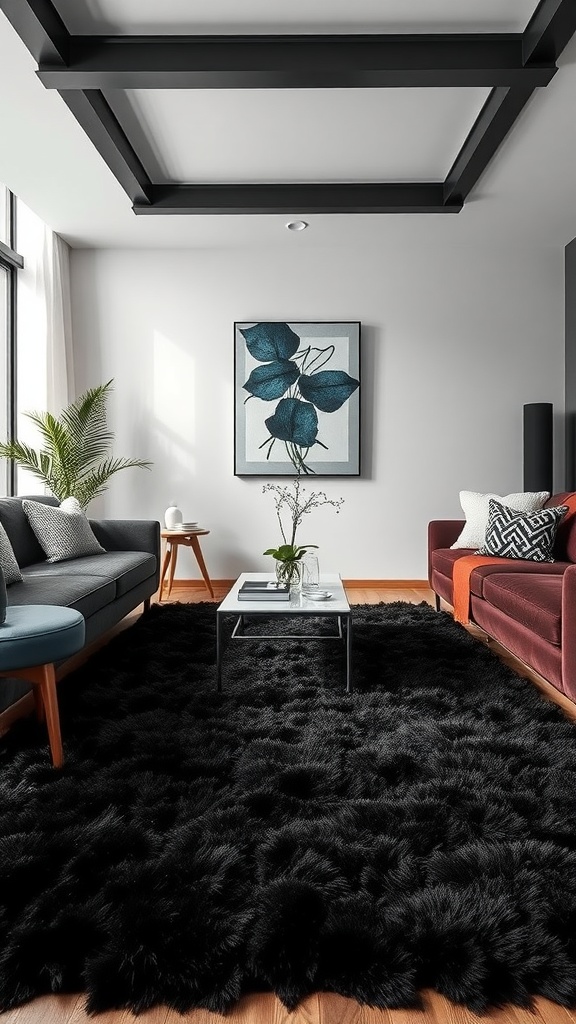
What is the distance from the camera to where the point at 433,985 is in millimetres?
1275

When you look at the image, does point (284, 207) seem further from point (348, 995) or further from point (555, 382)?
point (348, 995)

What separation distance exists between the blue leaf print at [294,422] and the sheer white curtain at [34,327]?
1.76 meters

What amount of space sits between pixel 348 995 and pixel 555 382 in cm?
532

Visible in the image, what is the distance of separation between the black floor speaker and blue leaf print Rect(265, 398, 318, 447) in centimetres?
169

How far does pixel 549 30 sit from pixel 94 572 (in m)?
3.19

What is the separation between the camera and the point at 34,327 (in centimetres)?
538

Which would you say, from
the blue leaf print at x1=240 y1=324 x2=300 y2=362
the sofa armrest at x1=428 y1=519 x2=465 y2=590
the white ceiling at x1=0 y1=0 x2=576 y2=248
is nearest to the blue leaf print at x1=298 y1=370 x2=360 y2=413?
the blue leaf print at x1=240 y1=324 x2=300 y2=362

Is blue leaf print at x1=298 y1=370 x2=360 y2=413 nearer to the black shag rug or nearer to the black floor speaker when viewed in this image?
the black floor speaker

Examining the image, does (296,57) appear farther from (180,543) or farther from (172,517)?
(180,543)

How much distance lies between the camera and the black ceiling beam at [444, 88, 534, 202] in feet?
11.2

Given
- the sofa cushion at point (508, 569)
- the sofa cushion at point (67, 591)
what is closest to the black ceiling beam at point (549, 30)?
the sofa cushion at point (508, 569)

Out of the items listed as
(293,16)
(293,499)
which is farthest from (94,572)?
(293,16)

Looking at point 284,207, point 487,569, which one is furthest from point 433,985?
point 284,207

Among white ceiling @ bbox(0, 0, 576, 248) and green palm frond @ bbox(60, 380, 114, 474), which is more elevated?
white ceiling @ bbox(0, 0, 576, 248)
